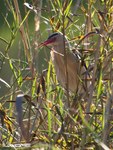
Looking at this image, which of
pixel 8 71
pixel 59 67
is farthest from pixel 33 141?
pixel 8 71

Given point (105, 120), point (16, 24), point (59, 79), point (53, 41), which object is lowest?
point (105, 120)

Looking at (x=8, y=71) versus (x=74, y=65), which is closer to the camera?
(x=74, y=65)

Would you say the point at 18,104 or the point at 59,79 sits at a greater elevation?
the point at 59,79

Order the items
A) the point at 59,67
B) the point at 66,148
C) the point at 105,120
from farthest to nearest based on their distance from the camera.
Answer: the point at 59,67
the point at 66,148
the point at 105,120

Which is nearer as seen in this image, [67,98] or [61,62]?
[67,98]

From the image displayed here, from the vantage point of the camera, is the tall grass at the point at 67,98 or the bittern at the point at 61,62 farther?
the bittern at the point at 61,62

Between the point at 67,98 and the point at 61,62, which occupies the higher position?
the point at 61,62

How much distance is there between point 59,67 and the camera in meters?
1.62

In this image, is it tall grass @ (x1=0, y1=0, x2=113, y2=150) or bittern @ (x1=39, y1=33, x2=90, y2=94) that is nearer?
tall grass @ (x1=0, y1=0, x2=113, y2=150)

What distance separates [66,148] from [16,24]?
57 cm

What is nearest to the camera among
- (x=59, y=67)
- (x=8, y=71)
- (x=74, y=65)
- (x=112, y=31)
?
(x=112, y=31)

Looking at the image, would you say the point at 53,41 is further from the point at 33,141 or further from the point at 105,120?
the point at 105,120

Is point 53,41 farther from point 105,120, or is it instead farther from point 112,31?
point 105,120

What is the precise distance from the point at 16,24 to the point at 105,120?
519mm
